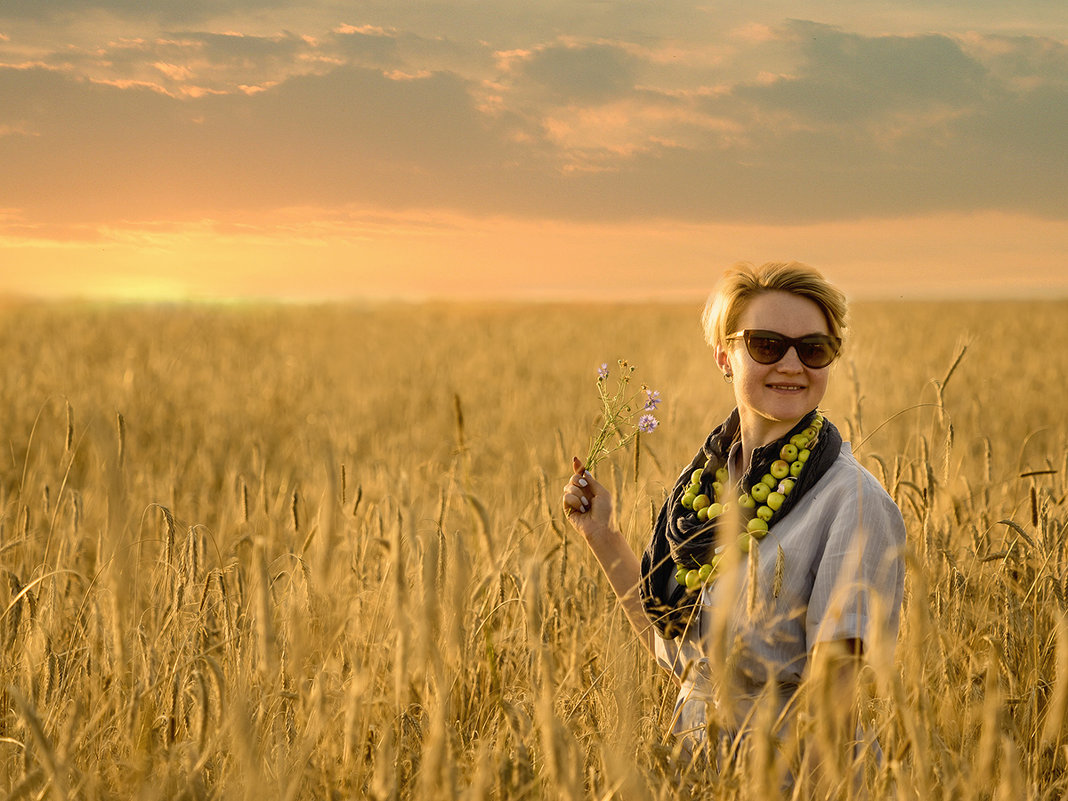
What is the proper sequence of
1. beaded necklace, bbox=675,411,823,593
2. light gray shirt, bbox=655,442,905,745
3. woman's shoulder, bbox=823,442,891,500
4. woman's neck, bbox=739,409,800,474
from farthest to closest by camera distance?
1. woman's neck, bbox=739,409,800,474
2. beaded necklace, bbox=675,411,823,593
3. woman's shoulder, bbox=823,442,891,500
4. light gray shirt, bbox=655,442,905,745

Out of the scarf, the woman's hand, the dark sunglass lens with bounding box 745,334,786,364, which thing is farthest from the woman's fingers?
the dark sunglass lens with bounding box 745,334,786,364

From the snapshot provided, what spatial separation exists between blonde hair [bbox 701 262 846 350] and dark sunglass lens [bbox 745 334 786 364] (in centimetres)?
12

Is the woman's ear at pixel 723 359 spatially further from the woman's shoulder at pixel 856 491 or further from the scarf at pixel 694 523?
the woman's shoulder at pixel 856 491

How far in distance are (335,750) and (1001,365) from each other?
43.5 ft

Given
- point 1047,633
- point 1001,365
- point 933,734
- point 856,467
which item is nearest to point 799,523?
point 856,467

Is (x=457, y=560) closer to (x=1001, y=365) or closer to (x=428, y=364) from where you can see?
(x=428, y=364)

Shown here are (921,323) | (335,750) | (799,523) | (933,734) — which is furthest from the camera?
(921,323)

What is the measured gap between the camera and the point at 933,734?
5.21 ft

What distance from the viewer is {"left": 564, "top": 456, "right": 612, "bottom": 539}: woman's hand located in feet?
7.13

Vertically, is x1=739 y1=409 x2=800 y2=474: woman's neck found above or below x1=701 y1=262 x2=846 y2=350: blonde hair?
below

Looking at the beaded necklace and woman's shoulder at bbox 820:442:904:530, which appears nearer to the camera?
woman's shoulder at bbox 820:442:904:530

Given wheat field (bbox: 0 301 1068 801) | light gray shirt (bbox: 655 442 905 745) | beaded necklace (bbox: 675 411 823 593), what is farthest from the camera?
beaded necklace (bbox: 675 411 823 593)

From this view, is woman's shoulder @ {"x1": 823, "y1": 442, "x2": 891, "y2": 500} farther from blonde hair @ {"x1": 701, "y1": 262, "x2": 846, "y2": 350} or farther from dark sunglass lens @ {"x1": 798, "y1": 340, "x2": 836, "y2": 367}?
blonde hair @ {"x1": 701, "y1": 262, "x2": 846, "y2": 350}

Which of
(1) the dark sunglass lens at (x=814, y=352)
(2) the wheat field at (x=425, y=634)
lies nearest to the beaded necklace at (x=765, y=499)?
(1) the dark sunglass lens at (x=814, y=352)
